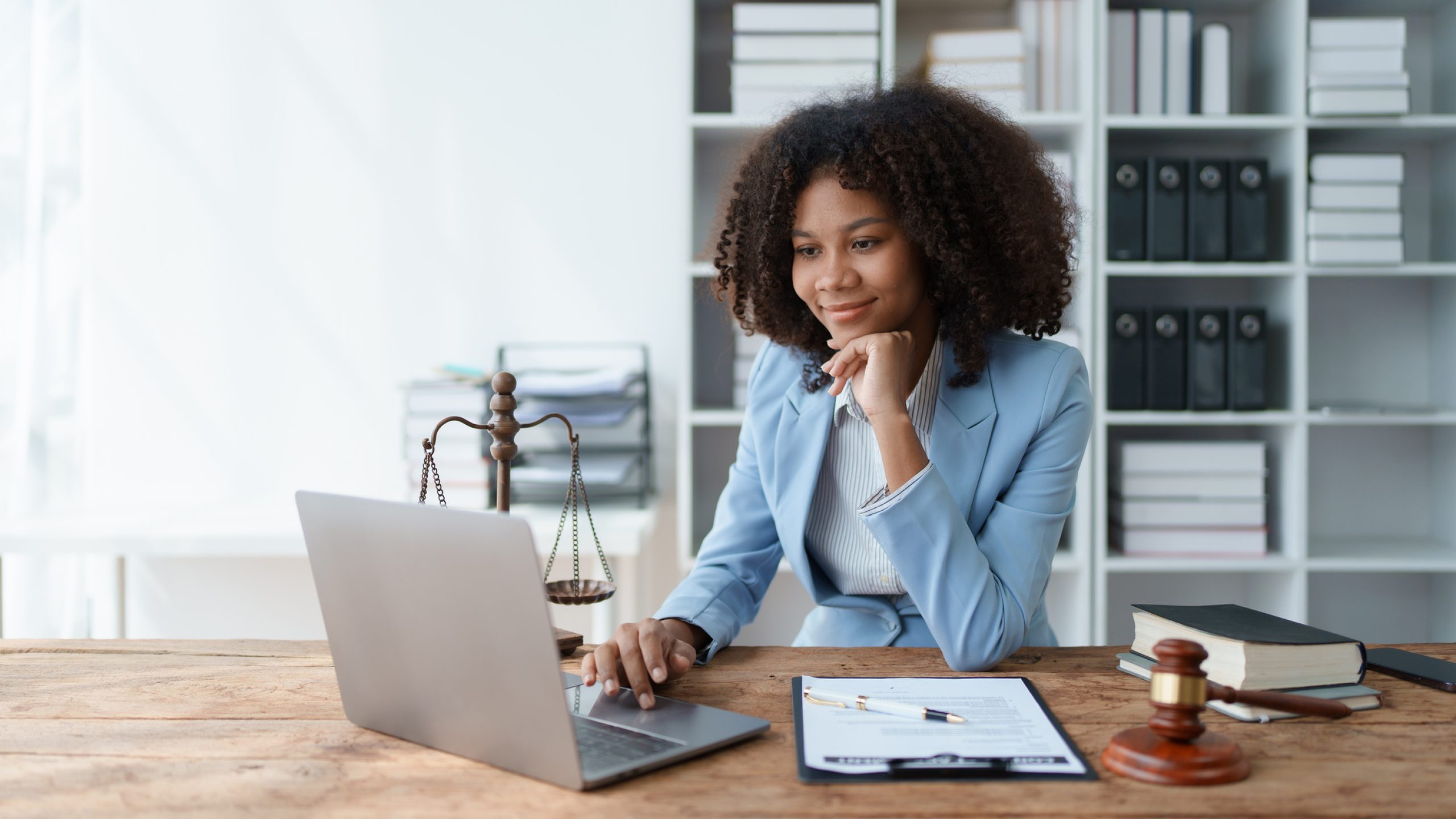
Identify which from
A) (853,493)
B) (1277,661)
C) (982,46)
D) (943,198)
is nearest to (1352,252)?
(982,46)

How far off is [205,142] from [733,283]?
1785 mm

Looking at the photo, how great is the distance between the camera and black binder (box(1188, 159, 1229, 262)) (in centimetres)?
229

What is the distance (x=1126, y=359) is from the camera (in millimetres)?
2311

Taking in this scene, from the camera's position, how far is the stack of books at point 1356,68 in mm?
2246

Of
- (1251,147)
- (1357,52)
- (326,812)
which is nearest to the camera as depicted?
(326,812)

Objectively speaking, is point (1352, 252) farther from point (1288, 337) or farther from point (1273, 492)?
point (1273, 492)

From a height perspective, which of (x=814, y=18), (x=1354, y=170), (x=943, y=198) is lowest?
(x=943, y=198)

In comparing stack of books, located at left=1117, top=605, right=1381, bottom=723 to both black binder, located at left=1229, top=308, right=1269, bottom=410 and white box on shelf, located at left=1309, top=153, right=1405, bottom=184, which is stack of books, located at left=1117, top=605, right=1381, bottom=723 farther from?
white box on shelf, located at left=1309, top=153, right=1405, bottom=184

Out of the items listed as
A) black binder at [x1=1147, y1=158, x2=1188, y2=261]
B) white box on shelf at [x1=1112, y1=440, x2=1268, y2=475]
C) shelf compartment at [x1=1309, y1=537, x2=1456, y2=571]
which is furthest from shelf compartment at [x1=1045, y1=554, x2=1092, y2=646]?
black binder at [x1=1147, y1=158, x2=1188, y2=261]

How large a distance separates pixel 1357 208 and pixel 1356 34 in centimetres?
40

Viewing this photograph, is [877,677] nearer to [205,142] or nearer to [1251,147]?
[1251,147]

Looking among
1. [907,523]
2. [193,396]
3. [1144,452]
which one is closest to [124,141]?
[193,396]

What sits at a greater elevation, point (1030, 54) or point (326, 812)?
point (1030, 54)

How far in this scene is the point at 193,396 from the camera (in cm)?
263
